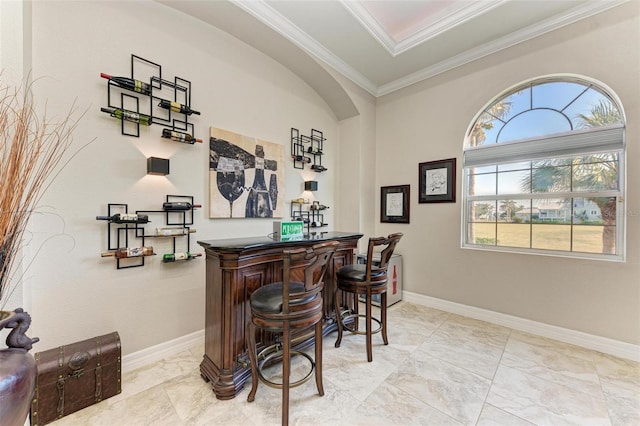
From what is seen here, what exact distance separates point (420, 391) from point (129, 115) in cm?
313

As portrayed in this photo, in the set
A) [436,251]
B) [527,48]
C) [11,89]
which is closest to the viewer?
[11,89]

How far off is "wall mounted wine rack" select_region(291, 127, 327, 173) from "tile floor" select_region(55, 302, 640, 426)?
7.65 ft

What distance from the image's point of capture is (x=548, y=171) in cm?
269

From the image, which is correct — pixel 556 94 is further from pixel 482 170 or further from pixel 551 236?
pixel 551 236

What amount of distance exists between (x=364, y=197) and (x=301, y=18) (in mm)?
2457

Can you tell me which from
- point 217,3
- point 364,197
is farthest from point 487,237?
point 217,3

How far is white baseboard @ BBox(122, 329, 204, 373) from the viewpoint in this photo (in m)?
2.00

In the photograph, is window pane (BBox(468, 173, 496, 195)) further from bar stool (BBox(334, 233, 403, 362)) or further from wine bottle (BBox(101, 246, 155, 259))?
wine bottle (BBox(101, 246, 155, 259))

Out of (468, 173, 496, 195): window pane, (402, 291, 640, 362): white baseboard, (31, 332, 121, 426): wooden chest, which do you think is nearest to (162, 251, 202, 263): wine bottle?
(31, 332, 121, 426): wooden chest

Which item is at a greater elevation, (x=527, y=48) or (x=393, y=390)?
(x=527, y=48)

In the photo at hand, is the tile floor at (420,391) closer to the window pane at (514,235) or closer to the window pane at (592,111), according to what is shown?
the window pane at (514,235)

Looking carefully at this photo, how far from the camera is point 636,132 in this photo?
2201 mm

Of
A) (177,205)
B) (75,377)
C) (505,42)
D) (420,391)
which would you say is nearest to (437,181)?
(505,42)

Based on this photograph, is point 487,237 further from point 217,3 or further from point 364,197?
point 217,3
